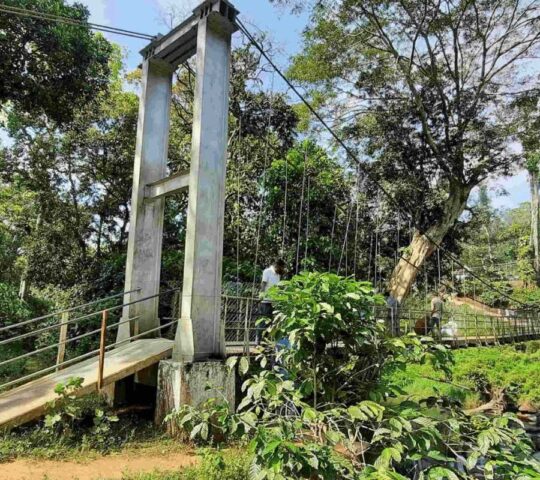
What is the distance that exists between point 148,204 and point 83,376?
223 centimetres

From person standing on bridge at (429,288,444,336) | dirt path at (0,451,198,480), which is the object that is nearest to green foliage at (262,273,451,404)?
dirt path at (0,451,198,480)

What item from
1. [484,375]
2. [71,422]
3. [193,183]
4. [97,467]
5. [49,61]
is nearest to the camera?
[97,467]

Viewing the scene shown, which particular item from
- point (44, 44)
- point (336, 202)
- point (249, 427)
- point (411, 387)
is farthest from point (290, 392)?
point (336, 202)

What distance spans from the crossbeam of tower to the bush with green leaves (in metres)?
1.98

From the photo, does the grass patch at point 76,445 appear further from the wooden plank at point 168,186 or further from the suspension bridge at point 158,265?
the wooden plank at point 168,186

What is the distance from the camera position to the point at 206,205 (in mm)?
4555

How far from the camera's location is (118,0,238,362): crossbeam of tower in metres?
4.40

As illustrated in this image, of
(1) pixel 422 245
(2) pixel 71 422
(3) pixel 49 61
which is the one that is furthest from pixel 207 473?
(1) pixel 422 245

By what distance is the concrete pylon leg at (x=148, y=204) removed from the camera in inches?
213

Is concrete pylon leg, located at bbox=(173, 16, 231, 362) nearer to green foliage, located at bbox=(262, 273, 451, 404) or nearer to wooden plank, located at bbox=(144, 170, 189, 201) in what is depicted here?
wooden plank, located at bbox=(144, 170, 189, 201)

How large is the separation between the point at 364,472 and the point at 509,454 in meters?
0.61

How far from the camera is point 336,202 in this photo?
10469mm

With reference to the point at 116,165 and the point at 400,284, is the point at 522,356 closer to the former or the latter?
the point at 400,284

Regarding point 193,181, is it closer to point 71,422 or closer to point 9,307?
point 71,422
